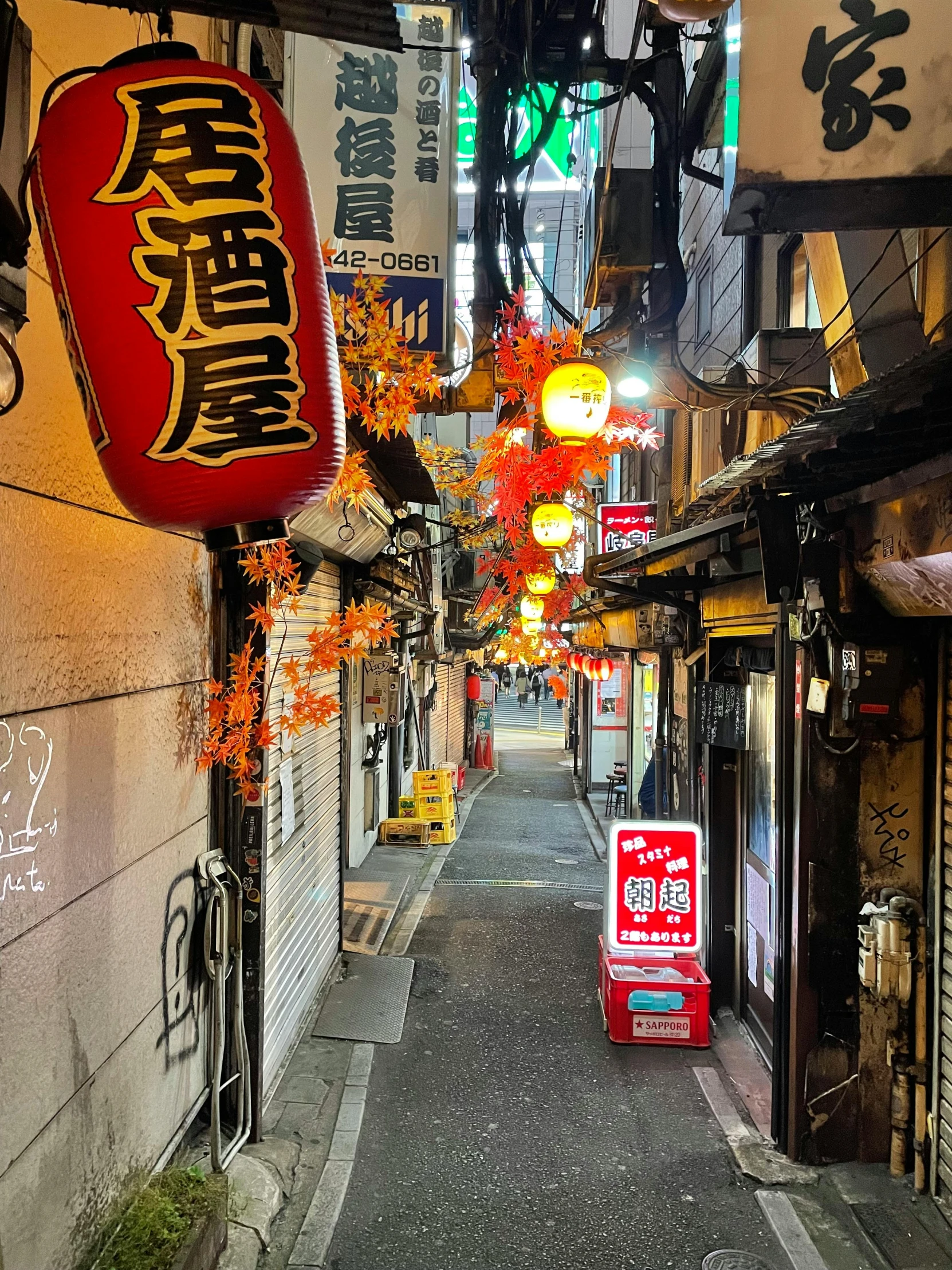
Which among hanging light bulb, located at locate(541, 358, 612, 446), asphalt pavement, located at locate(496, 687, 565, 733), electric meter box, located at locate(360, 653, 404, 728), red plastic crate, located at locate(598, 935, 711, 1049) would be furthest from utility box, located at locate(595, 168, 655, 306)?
asphalt pavement, located at locate(496, 687, 565, 733)

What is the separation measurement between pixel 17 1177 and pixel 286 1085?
4.87m

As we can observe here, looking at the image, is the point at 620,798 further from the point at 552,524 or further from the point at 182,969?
the point at 182,969

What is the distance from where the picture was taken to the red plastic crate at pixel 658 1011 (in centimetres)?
915

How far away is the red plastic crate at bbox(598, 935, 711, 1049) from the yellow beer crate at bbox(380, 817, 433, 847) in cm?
986

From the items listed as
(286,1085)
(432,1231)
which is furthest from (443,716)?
(432,1231)

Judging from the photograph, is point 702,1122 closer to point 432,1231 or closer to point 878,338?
point 432,1231

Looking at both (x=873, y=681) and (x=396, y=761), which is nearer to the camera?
(x=873, y=681)

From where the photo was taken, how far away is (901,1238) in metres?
5.79

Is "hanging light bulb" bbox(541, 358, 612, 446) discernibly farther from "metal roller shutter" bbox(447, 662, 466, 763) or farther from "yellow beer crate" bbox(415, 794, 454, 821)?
"metal roller shutter" bbox(447, 662, 466, 763)

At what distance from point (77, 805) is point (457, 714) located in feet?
106

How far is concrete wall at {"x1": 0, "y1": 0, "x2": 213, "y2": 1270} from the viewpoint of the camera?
3.67 m

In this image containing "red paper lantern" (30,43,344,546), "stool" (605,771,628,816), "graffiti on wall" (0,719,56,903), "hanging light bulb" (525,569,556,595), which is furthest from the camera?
"stool" (605,771,628,816)

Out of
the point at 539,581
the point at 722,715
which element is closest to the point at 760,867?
the point at 722,715

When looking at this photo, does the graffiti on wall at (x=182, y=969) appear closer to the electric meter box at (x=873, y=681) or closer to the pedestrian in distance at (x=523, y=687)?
the electric meter box at (x=873, y=681)
